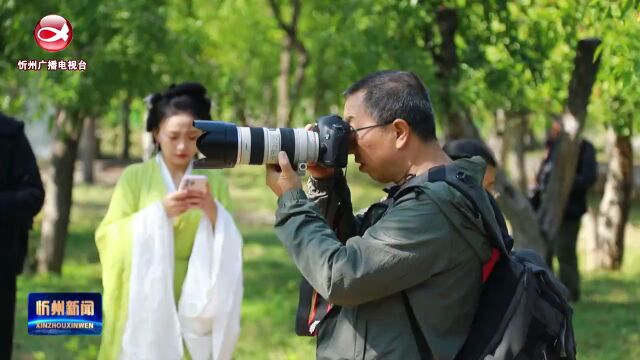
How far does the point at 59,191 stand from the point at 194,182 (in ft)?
22.4

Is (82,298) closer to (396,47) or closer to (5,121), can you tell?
(5,121)

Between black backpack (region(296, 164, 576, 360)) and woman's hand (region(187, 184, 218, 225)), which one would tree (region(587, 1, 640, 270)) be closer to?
woman's hand (region(187, 184, 218, 225))

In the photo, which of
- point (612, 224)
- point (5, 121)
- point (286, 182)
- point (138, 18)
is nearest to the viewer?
point (286, 182)

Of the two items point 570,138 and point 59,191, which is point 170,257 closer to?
point 570,138

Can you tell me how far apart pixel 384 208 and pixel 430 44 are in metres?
5.63

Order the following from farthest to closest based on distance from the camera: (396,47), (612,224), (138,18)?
(612,224), (138,18), (396,47)

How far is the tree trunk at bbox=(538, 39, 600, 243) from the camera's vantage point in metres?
7.39

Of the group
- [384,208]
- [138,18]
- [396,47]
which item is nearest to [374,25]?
[396,47]

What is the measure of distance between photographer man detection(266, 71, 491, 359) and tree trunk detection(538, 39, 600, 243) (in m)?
4.77

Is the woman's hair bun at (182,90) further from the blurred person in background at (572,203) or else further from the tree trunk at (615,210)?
the tree trunk at (615,210)

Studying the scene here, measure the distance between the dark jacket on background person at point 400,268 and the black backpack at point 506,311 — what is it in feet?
0.09

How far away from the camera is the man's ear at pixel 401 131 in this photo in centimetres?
271

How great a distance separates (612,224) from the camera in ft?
42.2

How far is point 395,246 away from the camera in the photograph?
2582 millimetres
